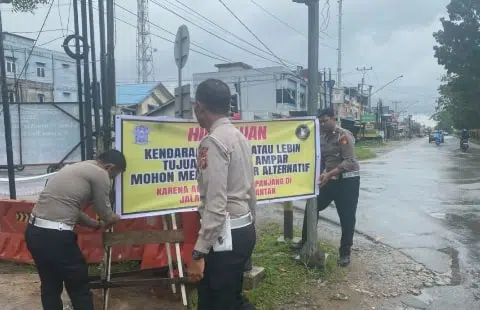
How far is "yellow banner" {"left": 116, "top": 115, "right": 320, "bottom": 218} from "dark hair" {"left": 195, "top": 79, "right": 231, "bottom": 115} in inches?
53.3

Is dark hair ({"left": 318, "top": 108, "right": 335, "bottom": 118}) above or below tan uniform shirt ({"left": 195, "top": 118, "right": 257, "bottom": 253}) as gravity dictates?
above

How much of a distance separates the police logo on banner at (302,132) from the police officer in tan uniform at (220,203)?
229 cm

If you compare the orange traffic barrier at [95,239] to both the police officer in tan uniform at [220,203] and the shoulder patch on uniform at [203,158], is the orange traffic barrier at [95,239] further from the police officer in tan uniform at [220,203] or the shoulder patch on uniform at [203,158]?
the shoulder patch on uniform at [203,158]

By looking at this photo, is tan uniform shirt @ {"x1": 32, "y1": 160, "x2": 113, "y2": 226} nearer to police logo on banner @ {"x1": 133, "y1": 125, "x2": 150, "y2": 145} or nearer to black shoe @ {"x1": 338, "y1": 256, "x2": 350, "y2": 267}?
police logo on banner @ {"x1": 133, "y1": 125, "x2": 150, "y2": 145}

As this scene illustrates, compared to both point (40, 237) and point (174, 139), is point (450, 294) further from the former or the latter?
point (40, 237)

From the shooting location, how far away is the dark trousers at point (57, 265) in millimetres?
3195

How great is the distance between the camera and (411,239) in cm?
698

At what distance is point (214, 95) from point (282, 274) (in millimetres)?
2965

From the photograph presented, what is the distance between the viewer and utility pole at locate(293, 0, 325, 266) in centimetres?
503

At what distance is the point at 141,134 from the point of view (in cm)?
392

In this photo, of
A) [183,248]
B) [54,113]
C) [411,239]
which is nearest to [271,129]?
[183,248]

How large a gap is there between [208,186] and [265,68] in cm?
4717

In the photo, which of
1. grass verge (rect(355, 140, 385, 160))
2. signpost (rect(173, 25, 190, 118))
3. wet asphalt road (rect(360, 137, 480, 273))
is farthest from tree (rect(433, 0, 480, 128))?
signpost (rect(173, 25, 190, 118))

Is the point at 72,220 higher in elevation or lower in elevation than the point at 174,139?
lower
